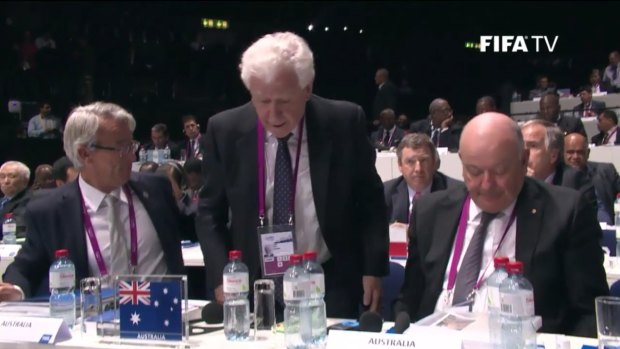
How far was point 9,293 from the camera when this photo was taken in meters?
2.56

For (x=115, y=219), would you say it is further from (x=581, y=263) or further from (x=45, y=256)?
(x=581, y=263)

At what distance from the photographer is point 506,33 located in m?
17.1

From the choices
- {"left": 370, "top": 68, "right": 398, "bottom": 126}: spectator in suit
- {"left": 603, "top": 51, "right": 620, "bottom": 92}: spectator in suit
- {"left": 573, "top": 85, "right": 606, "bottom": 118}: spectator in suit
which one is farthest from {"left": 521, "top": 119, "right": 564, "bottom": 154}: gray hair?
{"left": 603, "top": 51, "right": 620, "bottom": 92}: spectator in suit

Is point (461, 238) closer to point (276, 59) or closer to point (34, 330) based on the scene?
point (276, 59)

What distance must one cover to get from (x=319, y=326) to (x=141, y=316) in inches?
19.3

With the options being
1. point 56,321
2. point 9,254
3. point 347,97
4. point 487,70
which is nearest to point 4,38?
point 347,97

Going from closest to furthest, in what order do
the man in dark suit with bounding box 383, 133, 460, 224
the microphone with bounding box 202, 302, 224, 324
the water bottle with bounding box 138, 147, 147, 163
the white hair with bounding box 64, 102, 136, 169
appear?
the microphone with bounding box 202, 302, 224, 324, the white hair with bounding box 64, 102, 136, 169, the man in dark suit with bounding box 383, 133, 460, 224, the water bottle with bounding box 138, 147, 147, 163

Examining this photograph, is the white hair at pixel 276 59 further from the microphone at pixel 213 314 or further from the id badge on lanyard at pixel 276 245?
the microphone at pixel 213 314

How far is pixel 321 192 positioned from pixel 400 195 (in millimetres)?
2884

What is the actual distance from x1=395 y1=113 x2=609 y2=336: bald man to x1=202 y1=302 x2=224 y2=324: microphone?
2.09 ft

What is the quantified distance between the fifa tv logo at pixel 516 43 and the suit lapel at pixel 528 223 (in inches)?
605

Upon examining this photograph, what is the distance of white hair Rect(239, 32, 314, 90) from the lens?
7.59 feet

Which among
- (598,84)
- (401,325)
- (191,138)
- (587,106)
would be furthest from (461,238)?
(598,84)

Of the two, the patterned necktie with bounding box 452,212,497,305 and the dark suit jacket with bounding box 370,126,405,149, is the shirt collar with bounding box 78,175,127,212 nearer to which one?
the patterned necktie with bounding box 452,212,497,305
